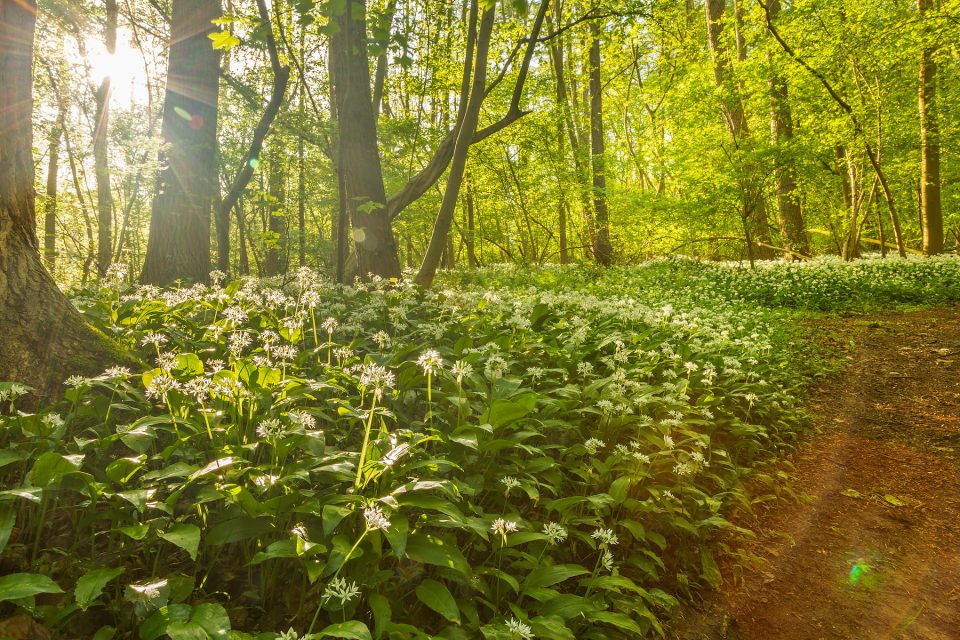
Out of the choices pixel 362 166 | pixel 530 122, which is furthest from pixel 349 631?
pixel 530 122

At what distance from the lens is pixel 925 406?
17.7 ft

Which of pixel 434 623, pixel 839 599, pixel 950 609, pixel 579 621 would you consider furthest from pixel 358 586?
pixel 950 609

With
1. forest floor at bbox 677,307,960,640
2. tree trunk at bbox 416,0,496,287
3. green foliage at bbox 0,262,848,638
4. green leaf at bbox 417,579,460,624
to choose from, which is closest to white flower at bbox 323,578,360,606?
green foliage at bbox 0,262,848,638

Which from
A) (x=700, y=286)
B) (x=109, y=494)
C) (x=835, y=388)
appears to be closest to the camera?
(x=109, y=494)

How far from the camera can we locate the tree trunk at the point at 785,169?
42.7 ft

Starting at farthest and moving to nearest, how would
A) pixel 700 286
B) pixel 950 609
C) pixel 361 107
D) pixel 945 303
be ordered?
pixel 700 286, pixel 945 303, pixel 361 107, pixel 950 609

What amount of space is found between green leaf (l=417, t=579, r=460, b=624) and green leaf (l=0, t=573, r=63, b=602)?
1131 millimetres

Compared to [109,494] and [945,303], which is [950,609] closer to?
[109,494]

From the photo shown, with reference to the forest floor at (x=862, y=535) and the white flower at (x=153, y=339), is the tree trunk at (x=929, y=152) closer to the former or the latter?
the forest floor at (x=862, y=535)

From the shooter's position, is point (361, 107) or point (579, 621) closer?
point (579, 621)

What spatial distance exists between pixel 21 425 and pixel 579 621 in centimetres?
253

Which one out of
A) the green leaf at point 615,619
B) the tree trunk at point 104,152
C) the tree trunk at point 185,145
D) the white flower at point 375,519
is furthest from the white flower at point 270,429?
the tree trunk at point 104,152

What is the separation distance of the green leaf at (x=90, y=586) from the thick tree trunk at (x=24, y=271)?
5.81ft

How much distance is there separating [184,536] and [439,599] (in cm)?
94
